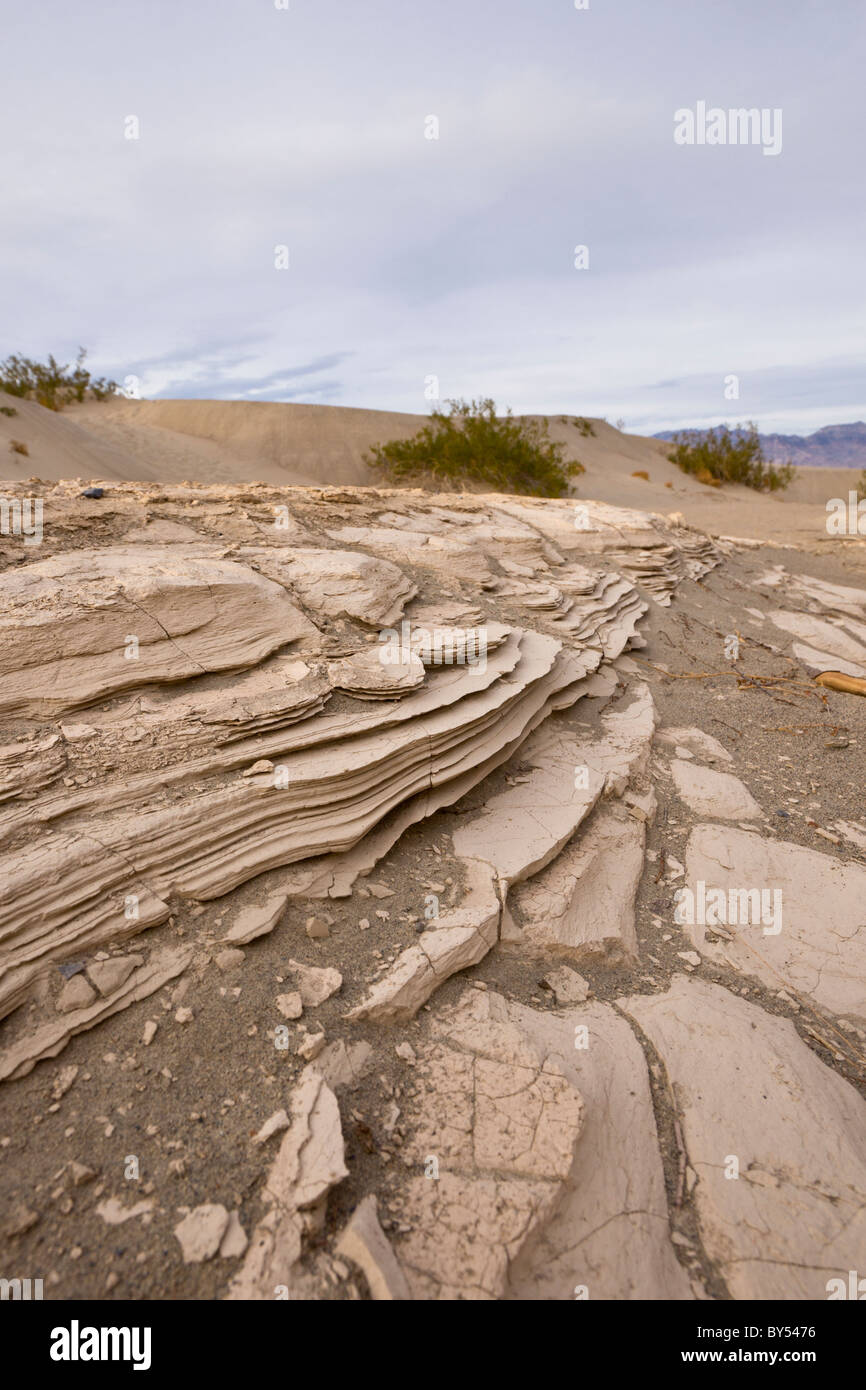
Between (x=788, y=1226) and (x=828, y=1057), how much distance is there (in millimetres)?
744

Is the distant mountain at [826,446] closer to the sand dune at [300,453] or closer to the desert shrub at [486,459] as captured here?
the sand dune at [300,453]

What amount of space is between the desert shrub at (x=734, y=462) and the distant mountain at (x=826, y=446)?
469ft

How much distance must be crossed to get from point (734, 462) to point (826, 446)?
167 metres

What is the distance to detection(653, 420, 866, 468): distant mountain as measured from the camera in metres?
154

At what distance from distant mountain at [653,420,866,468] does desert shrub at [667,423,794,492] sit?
14281cm

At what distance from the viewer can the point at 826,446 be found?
162125 millimetres

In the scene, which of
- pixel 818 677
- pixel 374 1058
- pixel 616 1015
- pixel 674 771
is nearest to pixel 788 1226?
pixel 616 1015
